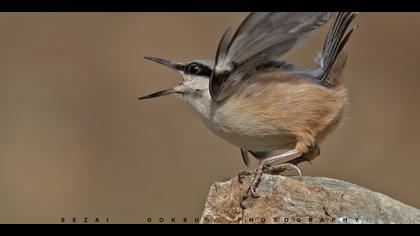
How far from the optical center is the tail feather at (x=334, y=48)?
677 centimetres

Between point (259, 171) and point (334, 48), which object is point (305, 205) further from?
point (334, 48)

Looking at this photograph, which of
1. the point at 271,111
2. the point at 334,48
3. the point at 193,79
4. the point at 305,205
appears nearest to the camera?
the point at 305,205

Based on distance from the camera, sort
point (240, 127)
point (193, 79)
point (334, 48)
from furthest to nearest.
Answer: point (334, 48) < point (193, 79) < point (240, 127)

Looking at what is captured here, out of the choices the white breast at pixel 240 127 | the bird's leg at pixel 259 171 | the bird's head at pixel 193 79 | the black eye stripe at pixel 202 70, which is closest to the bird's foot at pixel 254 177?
the bird's leg at pixel 259 171

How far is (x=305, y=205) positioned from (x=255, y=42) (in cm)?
123

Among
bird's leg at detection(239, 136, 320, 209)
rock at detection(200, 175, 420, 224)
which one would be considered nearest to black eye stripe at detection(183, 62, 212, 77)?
bird's leg at detection(239, 136, 320, 209)

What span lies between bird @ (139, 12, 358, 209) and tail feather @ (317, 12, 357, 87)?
0.02 meters

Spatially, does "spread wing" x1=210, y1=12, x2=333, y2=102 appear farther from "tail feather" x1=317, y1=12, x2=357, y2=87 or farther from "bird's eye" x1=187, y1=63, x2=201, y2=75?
"tail feather" x1=317, y1=12, x2=357, y2=87

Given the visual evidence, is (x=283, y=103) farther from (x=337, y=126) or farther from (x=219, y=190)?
(x=219, y=190)

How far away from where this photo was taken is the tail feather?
677cm

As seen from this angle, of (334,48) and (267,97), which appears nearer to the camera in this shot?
(267,97)

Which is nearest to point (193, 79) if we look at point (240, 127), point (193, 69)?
point (193, 69)

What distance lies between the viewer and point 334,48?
269 inches

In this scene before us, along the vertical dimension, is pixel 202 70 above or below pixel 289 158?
above
